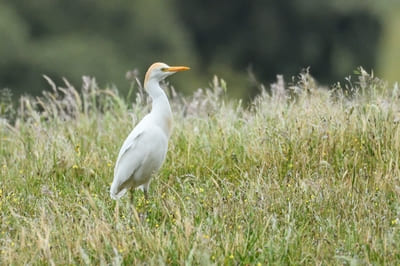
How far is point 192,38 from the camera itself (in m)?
33.1

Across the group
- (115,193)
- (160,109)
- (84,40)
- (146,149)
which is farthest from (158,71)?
(84,40)

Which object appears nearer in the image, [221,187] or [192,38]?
[221,187]

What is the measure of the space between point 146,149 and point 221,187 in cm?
64

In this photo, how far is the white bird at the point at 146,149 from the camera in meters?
6.30

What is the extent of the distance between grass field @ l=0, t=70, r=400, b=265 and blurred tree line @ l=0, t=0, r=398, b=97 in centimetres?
1898

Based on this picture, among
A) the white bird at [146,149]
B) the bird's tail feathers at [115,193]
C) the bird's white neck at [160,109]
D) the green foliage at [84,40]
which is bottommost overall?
the bird's tail feathers at [115,193]

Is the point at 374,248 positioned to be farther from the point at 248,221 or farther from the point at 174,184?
the point at 174,184

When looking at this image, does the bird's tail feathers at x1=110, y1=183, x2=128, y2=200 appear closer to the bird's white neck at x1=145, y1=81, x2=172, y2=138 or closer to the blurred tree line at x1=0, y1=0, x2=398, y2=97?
the bird's white neck at x1=145, y1=81, x2=172, y2=138

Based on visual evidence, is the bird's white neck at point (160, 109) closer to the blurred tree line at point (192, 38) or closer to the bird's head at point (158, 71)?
the bird's head at point (158, 71)

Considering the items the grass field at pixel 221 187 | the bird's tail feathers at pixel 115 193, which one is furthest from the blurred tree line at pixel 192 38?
the bird's tail feathers at pixel 115 193

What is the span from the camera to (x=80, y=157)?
720 cm

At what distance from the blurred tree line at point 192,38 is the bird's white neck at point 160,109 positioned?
19943 millimetres

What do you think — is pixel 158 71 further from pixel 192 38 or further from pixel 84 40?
pixel 192 38

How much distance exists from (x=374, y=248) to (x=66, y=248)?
173 cm
